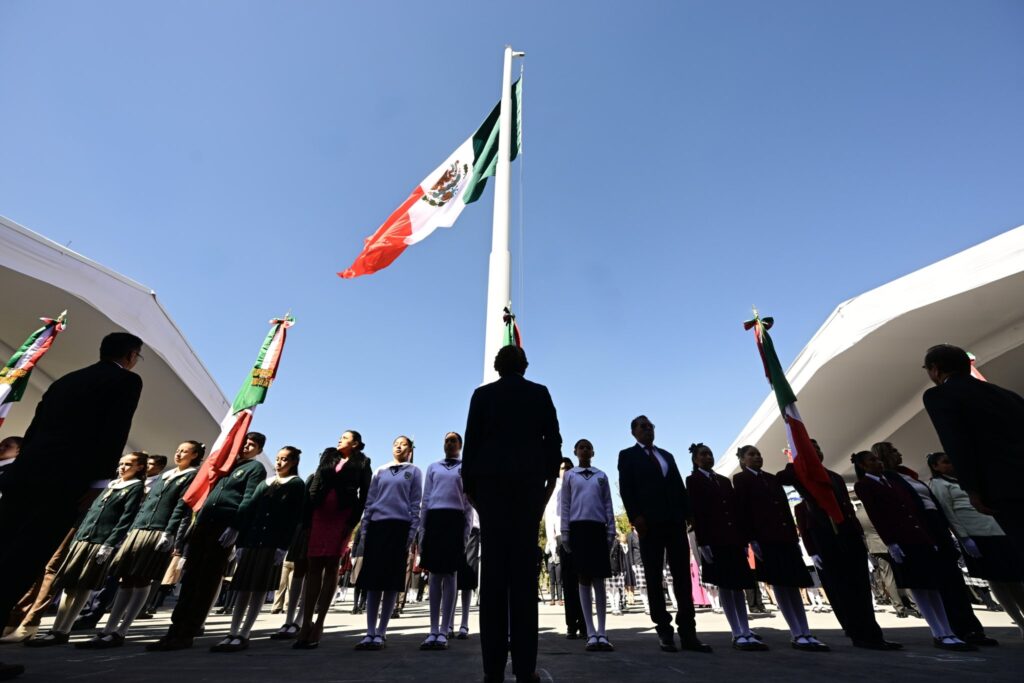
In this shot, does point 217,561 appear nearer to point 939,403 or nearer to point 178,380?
point 939,403

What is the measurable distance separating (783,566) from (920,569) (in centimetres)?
136

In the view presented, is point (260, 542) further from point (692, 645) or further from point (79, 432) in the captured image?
point (692, 645)

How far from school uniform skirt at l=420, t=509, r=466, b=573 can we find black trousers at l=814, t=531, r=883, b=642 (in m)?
3.72

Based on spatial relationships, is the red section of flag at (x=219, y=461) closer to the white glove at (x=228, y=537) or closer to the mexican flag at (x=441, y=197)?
the white glove at (x=228, y=537)

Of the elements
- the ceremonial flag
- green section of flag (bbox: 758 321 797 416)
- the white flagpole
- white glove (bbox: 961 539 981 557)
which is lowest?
white glove (bbox: 961 539 981 557)

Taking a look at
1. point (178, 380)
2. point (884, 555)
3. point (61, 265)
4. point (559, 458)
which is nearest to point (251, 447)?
point (559, 458)

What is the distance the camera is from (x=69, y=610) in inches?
202

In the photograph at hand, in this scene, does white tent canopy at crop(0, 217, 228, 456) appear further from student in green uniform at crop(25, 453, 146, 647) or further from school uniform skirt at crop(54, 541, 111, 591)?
school uniform skirt at crop(54, 541, 111, 591)

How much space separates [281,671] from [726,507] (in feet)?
13.7

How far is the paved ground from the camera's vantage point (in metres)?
2.90

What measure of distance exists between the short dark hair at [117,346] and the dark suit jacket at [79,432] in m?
0.16

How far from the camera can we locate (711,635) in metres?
5.69

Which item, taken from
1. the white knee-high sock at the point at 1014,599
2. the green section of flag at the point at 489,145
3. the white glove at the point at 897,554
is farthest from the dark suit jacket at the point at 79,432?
Answer: the white knee-high sock at the point at 1014,599

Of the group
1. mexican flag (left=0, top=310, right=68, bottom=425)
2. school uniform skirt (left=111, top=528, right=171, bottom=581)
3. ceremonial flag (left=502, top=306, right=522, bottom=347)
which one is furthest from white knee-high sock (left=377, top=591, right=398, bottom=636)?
mexican flag (left=0, top=310, right=68, bottom=425)
